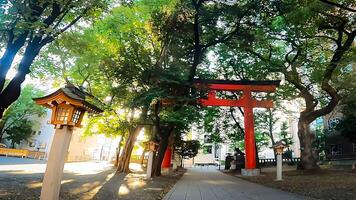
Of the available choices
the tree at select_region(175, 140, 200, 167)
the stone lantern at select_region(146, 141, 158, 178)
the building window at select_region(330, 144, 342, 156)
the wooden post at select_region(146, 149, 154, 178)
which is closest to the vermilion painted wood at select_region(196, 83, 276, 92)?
the stone lantern at select_region(146, 141, 158, 178)

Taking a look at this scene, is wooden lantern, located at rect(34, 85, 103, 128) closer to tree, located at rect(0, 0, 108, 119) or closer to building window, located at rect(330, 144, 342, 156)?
tree, located at rect(0, 0, 108, 119)

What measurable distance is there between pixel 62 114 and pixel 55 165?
128cm

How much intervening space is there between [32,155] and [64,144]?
3572 cm

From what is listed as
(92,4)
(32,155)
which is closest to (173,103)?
(92,4)

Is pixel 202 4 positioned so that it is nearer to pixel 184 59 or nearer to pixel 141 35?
pixel 184 59

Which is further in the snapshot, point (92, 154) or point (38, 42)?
point (92, 154)

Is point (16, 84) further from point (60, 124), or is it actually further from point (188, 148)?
point (188, 148)

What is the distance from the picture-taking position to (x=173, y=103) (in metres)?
16.3

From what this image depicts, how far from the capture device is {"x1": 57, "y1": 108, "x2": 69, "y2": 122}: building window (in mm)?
7553

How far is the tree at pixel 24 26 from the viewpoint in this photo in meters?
7.60

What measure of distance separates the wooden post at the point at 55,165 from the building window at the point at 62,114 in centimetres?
23

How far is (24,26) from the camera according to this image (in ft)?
25.4

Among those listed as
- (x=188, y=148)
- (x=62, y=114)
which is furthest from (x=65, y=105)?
(x=188, y=148)

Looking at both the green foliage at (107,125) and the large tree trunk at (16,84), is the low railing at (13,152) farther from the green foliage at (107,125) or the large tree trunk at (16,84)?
the large tree trunk at (16,84)
